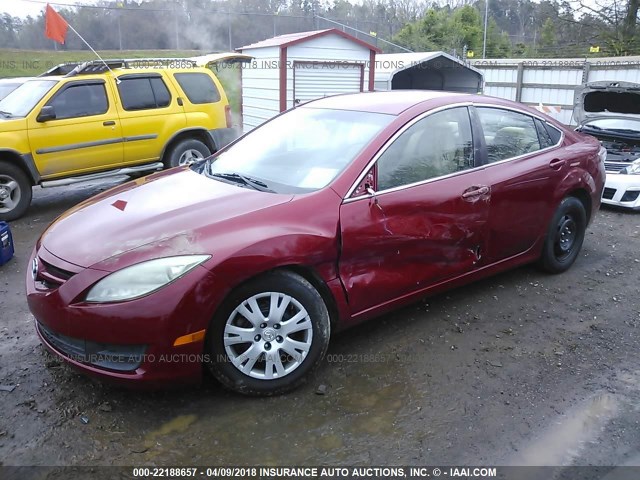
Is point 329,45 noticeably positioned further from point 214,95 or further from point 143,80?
point 143,80

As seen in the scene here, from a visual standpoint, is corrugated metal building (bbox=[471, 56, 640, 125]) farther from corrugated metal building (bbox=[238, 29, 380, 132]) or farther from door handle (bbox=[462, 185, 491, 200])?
door handle (bbox=[462, 185, 491, 200])

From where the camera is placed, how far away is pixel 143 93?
7750 millimetres

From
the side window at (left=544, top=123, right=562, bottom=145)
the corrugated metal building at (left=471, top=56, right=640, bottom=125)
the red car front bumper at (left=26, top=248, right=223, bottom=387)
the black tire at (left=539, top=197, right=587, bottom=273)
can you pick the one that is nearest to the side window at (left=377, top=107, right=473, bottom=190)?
the side window at (left=544, top=123, right=562, bottom=145)

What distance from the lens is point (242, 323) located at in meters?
2.88

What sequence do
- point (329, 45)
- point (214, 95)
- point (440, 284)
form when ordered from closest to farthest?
point (440, 284), point (214, 95), point (329, 45)

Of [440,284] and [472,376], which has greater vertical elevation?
[440,284]

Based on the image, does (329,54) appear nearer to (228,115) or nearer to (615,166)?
(228,115)

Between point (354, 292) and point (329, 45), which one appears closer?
point (354, 292)

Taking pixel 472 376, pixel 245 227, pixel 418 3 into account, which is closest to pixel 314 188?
pixel 245 227

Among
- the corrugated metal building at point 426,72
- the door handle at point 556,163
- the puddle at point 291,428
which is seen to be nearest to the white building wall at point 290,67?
the corrugated metal building at point 426,72

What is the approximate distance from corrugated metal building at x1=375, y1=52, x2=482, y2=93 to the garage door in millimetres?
851

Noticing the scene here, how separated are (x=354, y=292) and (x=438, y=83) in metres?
13.7

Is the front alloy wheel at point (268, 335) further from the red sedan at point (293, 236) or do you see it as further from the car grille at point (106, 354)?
the car grille at point (106, 354)

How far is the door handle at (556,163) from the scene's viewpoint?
14.5ft
